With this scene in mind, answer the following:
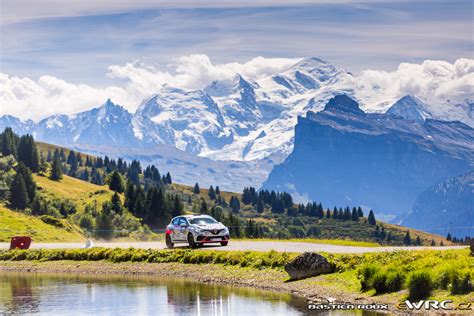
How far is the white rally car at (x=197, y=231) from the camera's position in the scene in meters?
63.0

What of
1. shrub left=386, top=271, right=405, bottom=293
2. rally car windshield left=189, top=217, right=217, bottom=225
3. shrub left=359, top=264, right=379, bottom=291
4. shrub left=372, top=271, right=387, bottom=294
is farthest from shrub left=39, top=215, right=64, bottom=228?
shrub left=386, top=271, right=405, bottom=293

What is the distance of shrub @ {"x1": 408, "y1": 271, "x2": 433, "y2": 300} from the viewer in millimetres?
34375

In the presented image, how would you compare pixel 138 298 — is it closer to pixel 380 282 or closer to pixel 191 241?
pixel 380 282

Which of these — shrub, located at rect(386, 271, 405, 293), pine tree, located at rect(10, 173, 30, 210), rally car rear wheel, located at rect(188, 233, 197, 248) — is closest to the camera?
shrub, located at rect(386, 271, 405, 293)

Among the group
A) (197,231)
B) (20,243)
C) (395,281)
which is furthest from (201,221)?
(395,281)

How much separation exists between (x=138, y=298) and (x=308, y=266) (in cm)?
898

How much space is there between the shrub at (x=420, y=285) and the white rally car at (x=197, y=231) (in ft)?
97.4

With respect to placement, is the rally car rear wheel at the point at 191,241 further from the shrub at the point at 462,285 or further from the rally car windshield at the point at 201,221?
the shrub at the point at 462,285

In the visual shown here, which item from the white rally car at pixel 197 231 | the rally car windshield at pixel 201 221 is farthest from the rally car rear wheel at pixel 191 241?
the rally car windshield at pixel 201 221

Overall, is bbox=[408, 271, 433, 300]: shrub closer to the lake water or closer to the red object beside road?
the lake water

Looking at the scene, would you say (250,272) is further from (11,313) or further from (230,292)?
(11,313)

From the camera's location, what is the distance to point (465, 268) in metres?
34.3

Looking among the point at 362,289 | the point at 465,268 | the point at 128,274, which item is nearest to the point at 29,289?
the point at 128,274

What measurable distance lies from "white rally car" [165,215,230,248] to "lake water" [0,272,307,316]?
9507 millimetres
